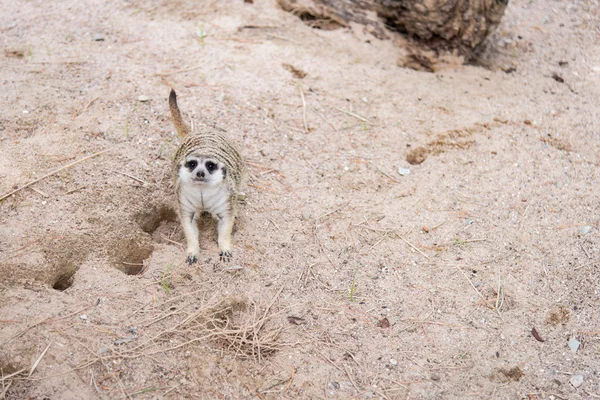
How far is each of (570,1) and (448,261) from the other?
3.84 metres

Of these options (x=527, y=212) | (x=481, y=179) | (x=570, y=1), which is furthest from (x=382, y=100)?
(x=570, y=1)

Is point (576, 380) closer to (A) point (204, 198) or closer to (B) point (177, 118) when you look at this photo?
(A) point (204, 198)

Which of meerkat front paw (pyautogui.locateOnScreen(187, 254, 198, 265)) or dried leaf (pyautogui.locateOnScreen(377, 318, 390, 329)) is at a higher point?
dried leaf (pyautogui.locateOnScreen(377, 318, 390, 329))

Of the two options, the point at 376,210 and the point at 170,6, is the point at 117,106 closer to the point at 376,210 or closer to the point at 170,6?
the point at 170,6

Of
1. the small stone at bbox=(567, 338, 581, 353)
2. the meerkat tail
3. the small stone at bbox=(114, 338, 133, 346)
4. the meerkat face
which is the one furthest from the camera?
the meerkat tail

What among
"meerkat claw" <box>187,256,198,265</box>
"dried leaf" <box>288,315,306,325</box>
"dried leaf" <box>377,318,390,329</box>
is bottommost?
"meerkat claw" <box>187,256,198,265</box>

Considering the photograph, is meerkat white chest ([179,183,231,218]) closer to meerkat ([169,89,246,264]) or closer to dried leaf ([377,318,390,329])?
meerkat ([169,89,246,264])

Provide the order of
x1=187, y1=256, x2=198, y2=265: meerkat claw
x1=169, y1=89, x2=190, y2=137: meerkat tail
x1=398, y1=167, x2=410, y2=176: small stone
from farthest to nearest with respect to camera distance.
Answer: x1=398, y1=167, x2=410, y2=176: small stone
x1=169, y1=89, x2=190, y2=137: meerkat tail
x1=187, y1=256, x2=198, y2=265: meerkat claw

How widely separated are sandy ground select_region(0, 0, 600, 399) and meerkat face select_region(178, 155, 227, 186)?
423mm

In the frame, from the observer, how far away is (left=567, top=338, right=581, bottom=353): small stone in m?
2.77

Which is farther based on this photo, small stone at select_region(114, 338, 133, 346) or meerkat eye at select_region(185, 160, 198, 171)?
meerkat eye at select_region(185, 160, 198, 171)

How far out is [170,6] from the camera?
4.91 meters

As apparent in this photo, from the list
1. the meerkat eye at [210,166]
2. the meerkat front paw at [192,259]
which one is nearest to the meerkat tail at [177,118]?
the meerkat eye at [210,166]

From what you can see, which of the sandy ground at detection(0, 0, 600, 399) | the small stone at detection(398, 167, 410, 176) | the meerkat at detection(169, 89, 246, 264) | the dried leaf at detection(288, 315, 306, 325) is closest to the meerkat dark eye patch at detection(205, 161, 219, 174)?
the meerkat at detection(169, 89, 246, 264)
